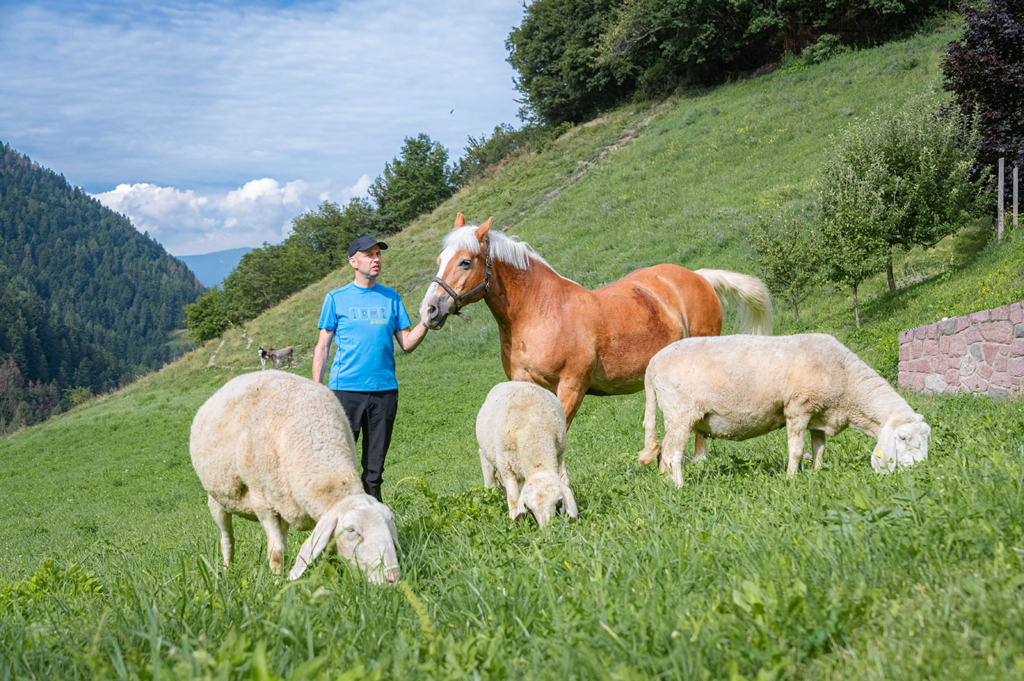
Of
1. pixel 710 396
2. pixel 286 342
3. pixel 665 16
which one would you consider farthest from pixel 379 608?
pixel 665 16

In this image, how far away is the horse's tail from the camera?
9820mm

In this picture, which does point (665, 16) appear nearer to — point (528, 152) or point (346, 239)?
point (528, 152)

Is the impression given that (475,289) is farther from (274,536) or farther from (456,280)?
(274,536)

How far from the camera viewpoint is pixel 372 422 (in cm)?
665

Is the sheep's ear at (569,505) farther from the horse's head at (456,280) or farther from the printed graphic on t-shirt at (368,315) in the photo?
the printed graphic on t-shirt at (368,315)

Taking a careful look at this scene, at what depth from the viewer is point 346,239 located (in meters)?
79.0

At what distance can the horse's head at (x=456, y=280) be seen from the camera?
6773 mm

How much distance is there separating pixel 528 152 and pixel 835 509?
171 ft

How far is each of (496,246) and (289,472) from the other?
3945 millimetres

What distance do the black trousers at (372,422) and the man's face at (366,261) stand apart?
3.92ft

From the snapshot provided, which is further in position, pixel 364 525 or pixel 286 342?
pixel 286 342

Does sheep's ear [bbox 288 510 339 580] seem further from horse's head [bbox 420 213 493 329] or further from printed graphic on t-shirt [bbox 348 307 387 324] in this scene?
→ horse's head [bbox 420 213 493 329]

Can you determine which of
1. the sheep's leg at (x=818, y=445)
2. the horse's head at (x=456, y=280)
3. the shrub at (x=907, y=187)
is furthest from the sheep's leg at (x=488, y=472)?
the shrub at (x=907, y=187)

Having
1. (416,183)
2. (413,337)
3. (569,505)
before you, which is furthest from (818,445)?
(416,183)
